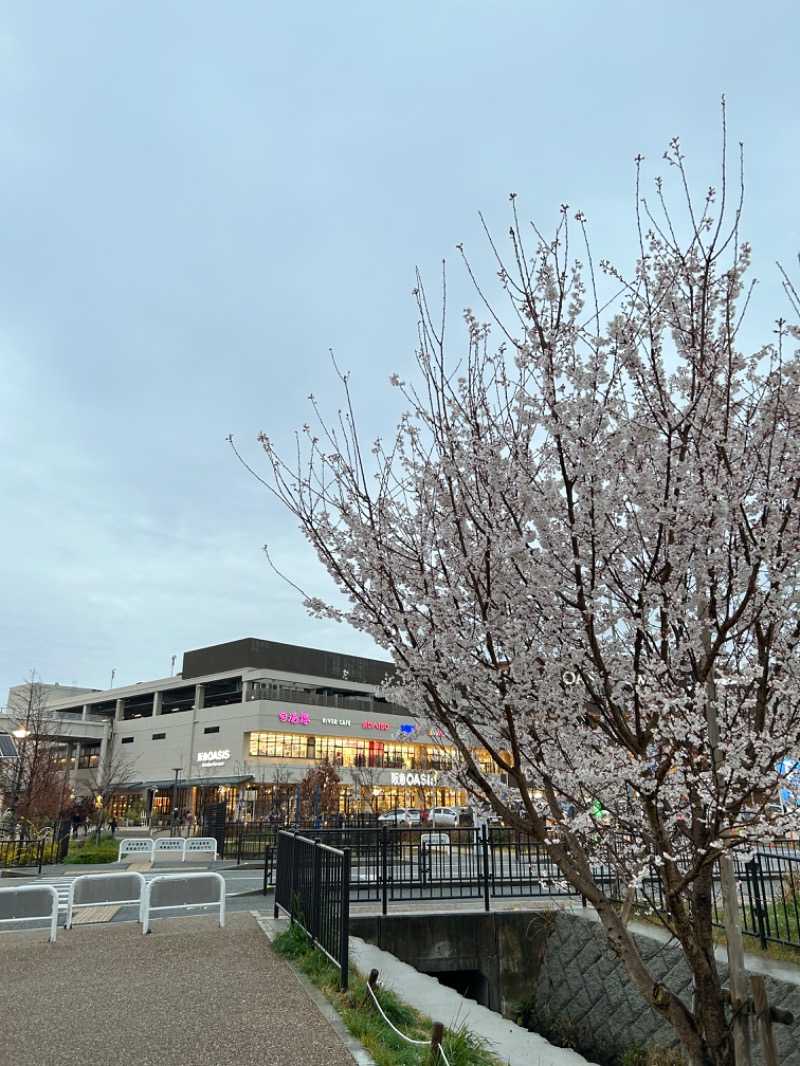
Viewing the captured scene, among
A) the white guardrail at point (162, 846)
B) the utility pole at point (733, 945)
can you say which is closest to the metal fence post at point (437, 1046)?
the utility pole at point (733, 945)

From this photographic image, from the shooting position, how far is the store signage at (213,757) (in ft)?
225

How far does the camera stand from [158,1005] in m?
6.64

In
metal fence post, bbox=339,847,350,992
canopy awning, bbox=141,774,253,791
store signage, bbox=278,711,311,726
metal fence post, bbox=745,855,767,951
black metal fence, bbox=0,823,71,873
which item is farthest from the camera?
store signage, bbox=278,711,311,726

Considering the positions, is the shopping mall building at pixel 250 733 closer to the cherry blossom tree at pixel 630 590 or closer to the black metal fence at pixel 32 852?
the black metal fence at pixel 32 852

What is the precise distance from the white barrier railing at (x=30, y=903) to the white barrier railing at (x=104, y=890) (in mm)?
479

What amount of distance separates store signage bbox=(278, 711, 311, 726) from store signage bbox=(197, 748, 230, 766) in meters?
5.83

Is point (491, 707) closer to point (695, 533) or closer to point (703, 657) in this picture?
point (703, 657)

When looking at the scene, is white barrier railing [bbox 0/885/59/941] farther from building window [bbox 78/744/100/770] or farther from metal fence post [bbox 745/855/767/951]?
building window [bbox 78/744/100/770]

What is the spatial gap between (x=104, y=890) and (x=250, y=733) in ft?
196

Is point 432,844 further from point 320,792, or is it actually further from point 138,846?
point 320,792

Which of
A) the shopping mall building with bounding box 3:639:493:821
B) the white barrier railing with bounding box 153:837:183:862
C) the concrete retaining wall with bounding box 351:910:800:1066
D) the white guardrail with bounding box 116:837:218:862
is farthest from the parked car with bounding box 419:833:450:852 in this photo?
the shopping mall building with bounding box 3:639:493:821

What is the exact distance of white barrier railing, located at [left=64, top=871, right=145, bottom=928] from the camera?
10352 millimetres

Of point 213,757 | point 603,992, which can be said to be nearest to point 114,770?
point 213,757

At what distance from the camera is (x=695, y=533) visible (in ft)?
15.2
